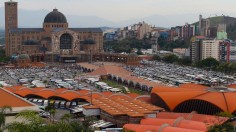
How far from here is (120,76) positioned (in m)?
49.3

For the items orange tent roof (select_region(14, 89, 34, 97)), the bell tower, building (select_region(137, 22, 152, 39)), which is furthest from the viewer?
building (select_region(137, 22, 152, 39))

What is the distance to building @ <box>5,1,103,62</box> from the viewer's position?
2926 inches

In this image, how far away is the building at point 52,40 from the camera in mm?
74312

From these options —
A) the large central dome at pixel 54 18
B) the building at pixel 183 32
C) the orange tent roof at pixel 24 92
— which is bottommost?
the orange tent roof at pixel 24 92

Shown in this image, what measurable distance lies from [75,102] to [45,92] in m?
3.15

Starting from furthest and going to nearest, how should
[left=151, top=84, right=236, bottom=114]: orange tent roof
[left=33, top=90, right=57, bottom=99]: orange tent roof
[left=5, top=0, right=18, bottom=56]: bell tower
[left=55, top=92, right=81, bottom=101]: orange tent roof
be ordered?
[left=5, top=0, right=18, bottom=56]: bell tower < [left=33, top=90, right=57, bottom=99]: orange tent roof < [left=55, top=92, right=81, bottom=101]: orange tent roof < [left=151, top=84, right=236, bottom=114]: orange tent roof

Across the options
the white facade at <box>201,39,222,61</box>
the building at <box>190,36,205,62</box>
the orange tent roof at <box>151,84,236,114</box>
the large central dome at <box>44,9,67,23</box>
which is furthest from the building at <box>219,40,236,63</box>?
the orange tent roof at <box>151,84,236,114</box>

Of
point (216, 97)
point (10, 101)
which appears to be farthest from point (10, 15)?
point (216, 97)

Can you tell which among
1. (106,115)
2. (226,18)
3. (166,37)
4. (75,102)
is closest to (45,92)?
(75,102)

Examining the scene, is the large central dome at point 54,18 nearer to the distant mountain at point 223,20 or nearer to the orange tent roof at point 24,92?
the orange tent roof at point 24,92

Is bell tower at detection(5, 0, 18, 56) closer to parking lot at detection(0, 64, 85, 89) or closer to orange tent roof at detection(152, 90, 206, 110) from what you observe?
parking lot at detection(0, 64, 85, 89)

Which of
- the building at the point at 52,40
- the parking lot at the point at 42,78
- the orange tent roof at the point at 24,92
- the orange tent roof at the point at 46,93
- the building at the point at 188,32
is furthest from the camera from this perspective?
the building at the point at 188,32

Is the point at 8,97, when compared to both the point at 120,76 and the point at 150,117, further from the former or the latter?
the point at 120,76

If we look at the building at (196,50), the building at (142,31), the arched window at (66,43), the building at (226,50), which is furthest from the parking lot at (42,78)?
the building at (142,31)
